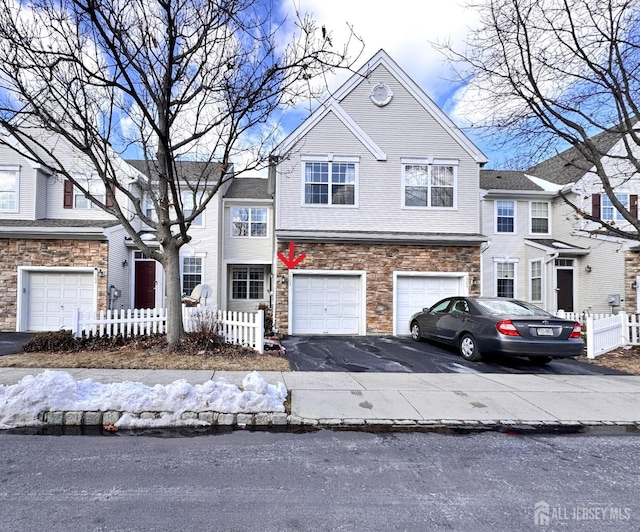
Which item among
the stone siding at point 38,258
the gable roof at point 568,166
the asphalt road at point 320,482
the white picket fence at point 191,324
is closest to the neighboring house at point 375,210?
the white picket fence at point 191,324

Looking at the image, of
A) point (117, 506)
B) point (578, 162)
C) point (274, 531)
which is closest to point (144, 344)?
point (117, 506)

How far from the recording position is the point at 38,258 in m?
13.1

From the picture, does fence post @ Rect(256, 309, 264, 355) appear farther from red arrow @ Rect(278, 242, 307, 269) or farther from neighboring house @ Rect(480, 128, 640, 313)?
neighboring house @ Rect(480, 128, 640, 313)

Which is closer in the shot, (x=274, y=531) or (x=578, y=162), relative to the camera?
(x=274, y=531)

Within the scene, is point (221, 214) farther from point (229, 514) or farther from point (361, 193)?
point (229, 514)

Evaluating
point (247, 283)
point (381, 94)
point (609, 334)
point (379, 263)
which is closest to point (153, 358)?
point (379, 263)

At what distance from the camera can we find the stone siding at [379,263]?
12648 millimetres

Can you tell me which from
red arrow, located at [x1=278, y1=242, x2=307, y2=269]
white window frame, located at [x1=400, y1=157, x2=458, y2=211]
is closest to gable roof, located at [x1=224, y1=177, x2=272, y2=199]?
red arrow, located at [x1=278, y1=242, x2=307, y2=269]

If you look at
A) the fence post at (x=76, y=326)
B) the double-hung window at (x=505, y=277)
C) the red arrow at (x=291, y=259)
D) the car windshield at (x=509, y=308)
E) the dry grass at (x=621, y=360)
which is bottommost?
the dry grass at (x=621, y=360)

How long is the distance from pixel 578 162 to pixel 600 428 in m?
16.9

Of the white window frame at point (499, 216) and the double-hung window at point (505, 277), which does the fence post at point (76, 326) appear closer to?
the double-hung window at point (505, 277)

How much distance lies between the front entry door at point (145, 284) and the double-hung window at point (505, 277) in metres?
15.0

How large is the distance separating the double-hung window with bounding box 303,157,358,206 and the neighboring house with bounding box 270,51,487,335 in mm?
35

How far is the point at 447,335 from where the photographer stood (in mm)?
9641
